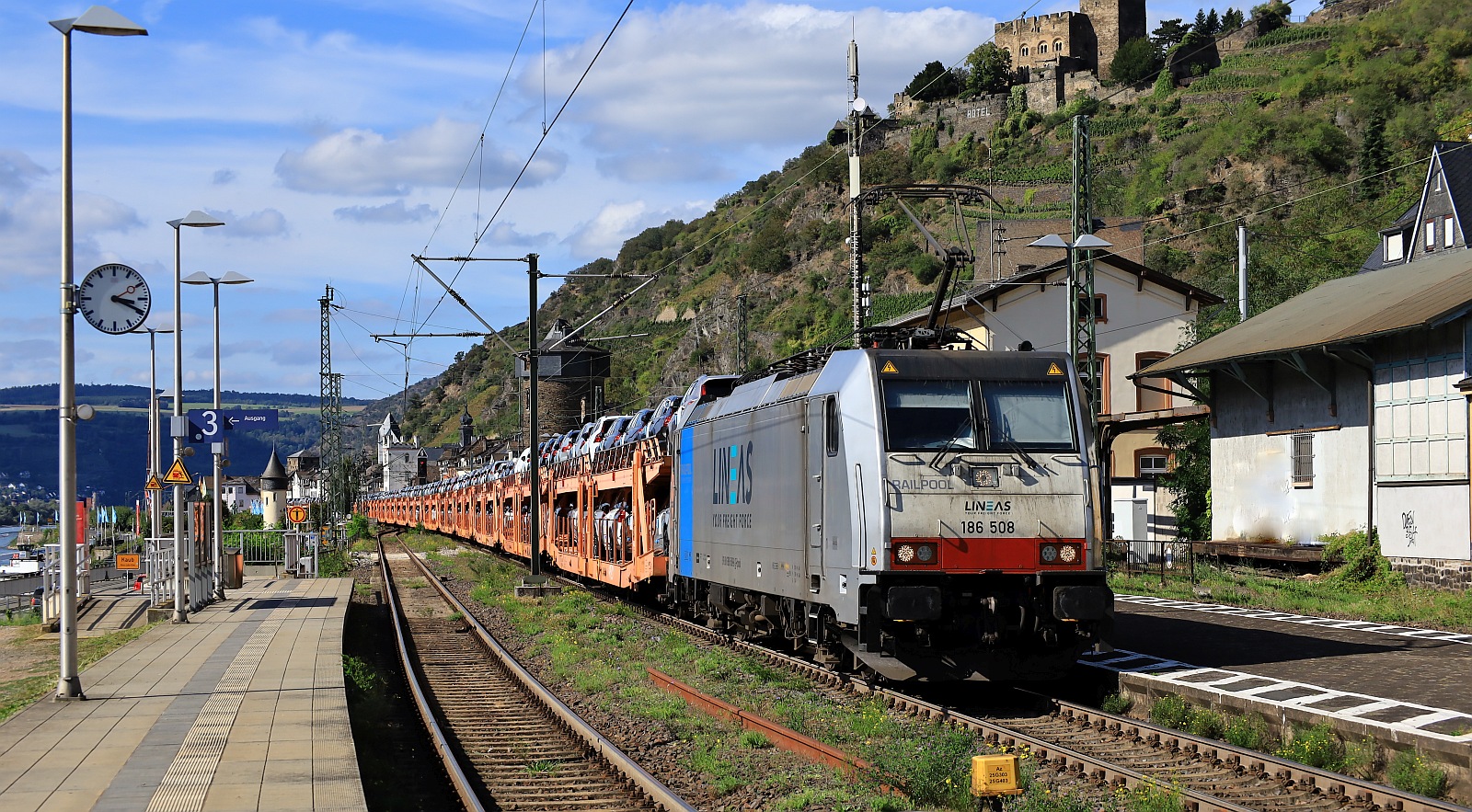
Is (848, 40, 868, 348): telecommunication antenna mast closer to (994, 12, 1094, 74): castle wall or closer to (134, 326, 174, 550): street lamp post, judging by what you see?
(134, 326, 174, 550): street lamp post

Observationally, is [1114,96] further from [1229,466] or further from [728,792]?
[728,792]

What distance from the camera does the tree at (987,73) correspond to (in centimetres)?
15075

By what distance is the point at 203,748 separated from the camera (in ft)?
34.0

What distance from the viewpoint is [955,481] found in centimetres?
1263

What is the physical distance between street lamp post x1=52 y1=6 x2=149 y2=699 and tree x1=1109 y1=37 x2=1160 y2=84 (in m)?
140

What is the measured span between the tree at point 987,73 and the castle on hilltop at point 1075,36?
6.40 ft

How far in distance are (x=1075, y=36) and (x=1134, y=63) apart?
12.4 meters

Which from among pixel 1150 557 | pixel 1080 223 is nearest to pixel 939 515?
pixel 1080 223

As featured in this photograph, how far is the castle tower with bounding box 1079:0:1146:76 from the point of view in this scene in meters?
156

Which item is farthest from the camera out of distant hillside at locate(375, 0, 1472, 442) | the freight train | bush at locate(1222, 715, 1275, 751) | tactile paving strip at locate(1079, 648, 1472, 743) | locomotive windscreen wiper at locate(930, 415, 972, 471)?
distant hillside at locate(375, 0, 1472, 442)

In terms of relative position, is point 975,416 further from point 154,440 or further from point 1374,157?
point 1374,157

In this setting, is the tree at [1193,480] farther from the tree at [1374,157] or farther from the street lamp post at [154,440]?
the tree at [1374,157]

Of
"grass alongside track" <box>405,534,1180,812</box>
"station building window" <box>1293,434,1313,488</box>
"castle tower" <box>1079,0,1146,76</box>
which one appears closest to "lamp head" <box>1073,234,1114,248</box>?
"station building window" <box>1293,434,1313,488</box>

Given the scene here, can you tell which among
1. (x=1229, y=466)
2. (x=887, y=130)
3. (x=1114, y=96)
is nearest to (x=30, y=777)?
(x=1229, y=466)
